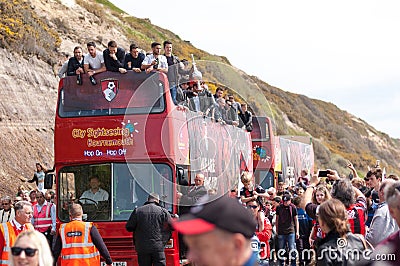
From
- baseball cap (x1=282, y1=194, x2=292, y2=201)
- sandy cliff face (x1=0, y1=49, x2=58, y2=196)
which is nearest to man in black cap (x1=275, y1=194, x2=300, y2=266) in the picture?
baseball cap (x1=282, y1=194, x2=292, y2=201)

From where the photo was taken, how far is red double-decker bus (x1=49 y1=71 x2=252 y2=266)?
13445 millimetres

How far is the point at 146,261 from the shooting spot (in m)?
12.6

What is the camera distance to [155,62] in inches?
562

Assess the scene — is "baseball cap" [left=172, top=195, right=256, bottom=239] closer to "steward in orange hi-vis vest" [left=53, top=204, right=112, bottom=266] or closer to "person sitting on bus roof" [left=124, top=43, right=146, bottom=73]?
"steward in orange hi-vis vest" [left=53, top=204, right=112, bottom=266]

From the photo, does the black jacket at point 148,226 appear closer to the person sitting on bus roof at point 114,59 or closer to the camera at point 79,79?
the camera at point 79,79

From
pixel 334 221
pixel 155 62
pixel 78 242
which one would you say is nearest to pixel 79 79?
pixel 155 62

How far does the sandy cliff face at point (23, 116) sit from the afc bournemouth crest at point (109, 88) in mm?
11321

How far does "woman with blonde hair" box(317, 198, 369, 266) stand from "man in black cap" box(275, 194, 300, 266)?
9.36 metres

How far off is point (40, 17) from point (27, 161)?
16.4 metres

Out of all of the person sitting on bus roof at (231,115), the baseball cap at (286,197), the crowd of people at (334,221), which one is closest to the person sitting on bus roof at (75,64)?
the crowd of people at (334,221)

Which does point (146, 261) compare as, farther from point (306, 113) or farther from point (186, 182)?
point (306, 113)

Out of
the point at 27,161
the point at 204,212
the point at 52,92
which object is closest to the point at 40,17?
the point at 52,92

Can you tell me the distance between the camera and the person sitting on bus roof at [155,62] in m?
14.3

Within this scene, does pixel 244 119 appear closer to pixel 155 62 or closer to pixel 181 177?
pixel 155 62
